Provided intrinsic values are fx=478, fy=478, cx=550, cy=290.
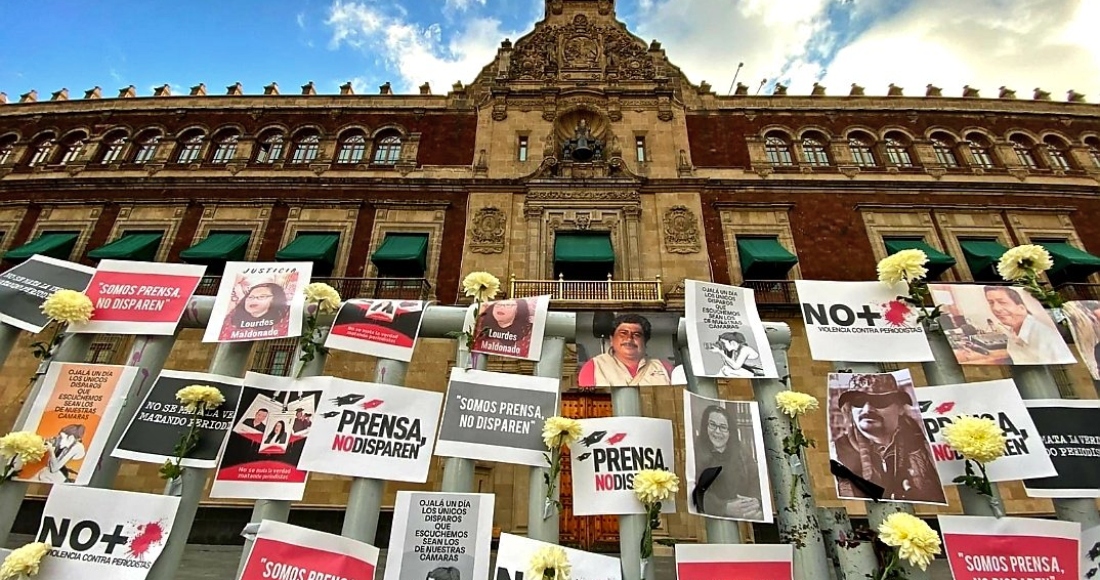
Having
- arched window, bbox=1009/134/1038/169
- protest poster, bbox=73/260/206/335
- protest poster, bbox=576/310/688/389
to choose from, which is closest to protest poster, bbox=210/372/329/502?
protest poster, bbox=73/260/206/335

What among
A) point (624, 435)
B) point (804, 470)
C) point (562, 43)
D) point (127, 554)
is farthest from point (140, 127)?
point (804, 470)

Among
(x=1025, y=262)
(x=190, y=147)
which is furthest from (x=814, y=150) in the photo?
(x=190, y=147)

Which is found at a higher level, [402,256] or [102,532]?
[402,256]

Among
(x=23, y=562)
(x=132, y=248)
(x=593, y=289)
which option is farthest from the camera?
(x=132, y=248)

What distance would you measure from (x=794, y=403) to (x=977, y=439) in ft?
4.98

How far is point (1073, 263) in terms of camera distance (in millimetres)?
14781

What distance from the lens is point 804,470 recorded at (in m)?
5.19

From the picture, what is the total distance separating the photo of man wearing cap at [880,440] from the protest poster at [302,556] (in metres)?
4.78

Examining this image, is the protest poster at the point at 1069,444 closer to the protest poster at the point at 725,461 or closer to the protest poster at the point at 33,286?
the protest poster at the point at 725,461

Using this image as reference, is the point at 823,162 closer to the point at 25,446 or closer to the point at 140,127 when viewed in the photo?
the point at 25,446

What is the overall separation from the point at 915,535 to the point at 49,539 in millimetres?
7797

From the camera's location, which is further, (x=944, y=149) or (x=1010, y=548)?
(x=944, y=149)

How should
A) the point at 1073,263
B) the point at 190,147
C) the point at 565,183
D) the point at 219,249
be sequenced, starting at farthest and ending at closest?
1. the point at 190,147
2. the point at 565,183
3. the point at 219,249
4. the point at 1073,263

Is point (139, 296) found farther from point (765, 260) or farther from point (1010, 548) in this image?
point (765, 260)
